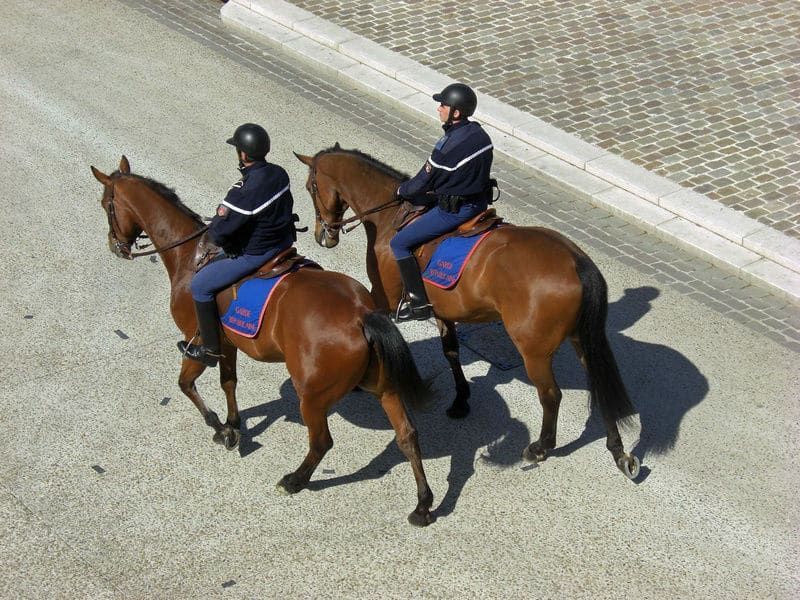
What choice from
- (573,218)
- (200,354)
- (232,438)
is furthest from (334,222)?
(573,218)

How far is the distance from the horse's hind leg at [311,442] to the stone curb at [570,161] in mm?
5446

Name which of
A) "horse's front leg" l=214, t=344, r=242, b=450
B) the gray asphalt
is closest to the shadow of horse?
the gray asphalt

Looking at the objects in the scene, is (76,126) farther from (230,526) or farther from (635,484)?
(635,484)

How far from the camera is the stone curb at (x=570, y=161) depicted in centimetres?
1133

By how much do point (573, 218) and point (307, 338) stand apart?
5.56 metres

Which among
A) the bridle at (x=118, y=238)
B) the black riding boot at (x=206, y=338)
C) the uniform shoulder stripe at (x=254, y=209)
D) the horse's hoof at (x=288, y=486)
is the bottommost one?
the horse's hoof at (x=288, y=486)

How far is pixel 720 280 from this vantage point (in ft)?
36.6

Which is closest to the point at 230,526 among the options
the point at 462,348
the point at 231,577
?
the point at 231,577

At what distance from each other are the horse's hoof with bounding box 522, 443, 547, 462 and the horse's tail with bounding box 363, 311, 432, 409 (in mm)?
1431

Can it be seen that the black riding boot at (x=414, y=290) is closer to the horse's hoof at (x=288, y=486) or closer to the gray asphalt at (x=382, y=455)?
the gray asphalt at (x=382, y=455)

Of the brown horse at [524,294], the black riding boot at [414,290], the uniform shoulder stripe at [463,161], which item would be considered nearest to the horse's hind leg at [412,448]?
the brown horse at [524,294]

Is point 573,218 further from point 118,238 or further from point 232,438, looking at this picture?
point 118,238

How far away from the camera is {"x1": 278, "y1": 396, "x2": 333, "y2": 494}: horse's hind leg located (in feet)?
26.0

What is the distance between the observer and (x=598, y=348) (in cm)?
827
